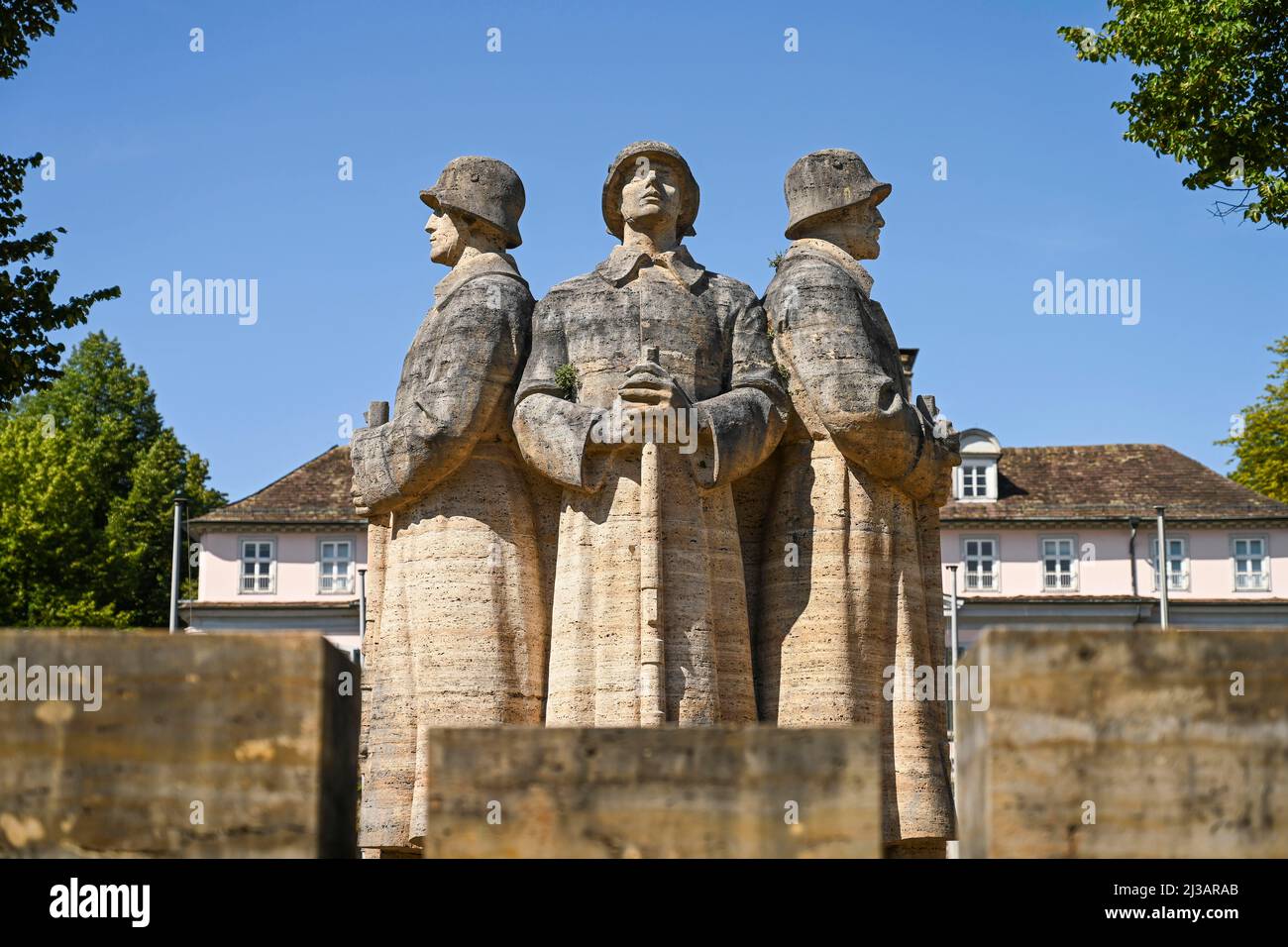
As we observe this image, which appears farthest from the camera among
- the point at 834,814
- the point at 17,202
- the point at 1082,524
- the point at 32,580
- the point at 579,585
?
the point at 1082,524

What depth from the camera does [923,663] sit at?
57.5 ft

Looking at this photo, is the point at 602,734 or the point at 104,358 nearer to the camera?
the point at 602,734

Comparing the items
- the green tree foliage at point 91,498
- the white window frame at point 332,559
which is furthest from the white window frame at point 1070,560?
the green tree foliage at point 91,498

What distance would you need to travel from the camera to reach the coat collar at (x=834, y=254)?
18.2 meters

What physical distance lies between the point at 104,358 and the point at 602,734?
227 feet

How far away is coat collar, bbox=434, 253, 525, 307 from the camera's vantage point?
1817 centimetres

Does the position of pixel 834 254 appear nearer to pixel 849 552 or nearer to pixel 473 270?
pixel 849 552

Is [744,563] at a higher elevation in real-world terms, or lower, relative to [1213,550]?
lower

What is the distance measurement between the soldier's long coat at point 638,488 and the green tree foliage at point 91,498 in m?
38.7

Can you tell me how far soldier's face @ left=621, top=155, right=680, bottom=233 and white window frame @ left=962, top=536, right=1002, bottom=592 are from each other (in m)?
57.5

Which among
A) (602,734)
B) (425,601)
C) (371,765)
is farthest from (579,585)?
(602,734)

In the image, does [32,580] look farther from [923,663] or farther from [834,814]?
[834,814]

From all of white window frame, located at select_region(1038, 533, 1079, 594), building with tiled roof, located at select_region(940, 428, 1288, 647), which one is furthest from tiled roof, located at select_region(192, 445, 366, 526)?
white window frame, located at select_region(1038, 533, 1079, 594)

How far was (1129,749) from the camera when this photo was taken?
9961mm
